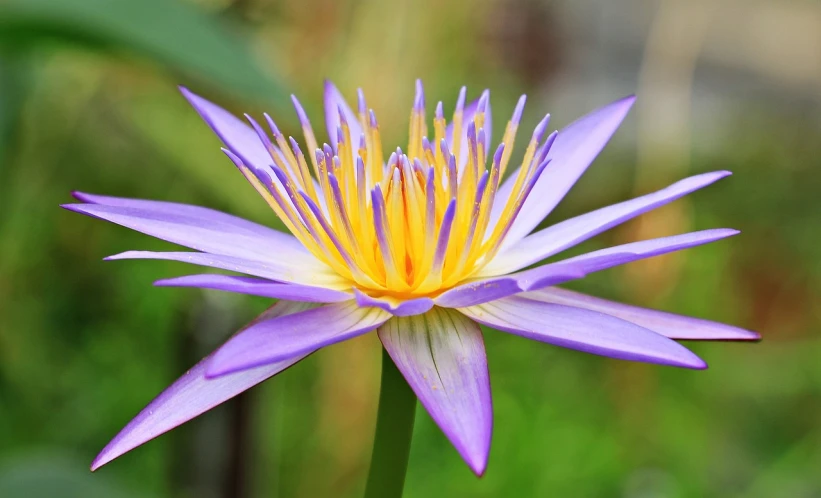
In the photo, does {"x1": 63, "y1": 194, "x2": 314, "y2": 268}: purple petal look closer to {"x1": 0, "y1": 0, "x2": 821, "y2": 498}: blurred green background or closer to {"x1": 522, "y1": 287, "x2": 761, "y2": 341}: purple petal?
{"x1": 522, "y1": 287, "x2": 761, "y2": 341}: purple petal

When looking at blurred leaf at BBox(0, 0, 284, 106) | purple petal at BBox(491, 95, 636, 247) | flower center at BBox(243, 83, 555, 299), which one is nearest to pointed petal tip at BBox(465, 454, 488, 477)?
flower center at BBox(243, 83, 555, 299)

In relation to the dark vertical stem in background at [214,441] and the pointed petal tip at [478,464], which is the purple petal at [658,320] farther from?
the dark vertical stem in background at [214,441]

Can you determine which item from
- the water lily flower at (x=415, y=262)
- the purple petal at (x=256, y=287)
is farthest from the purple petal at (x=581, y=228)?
the purple petal at (x=256, y=287)

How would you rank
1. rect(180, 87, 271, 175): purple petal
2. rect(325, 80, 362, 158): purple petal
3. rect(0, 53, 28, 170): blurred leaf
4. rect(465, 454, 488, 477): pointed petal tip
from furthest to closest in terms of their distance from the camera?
rect(0, 53, 28, 170): blurred leaf → rect(325, 80, 362, 158): purple petal → rect(180, 87, 271, 175): purple petal → rect(465, 454, 488, 477): pointed petal tip

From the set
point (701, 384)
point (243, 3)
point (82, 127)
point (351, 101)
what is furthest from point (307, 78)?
point (701, 384)

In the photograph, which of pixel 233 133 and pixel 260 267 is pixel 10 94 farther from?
pixel 260 267

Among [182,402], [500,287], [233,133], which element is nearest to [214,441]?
[233,133]
